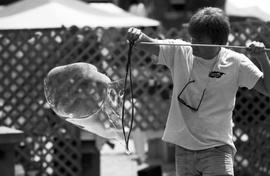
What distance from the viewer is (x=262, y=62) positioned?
151 inches

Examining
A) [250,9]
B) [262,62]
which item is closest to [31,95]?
[262,62]

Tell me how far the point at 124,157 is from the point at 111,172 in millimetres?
1135

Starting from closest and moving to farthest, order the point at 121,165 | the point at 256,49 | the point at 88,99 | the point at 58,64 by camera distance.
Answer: the point at 256,49, the point at 88,99, the point at 58,64, the point at 121,165

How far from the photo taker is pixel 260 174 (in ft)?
24.9

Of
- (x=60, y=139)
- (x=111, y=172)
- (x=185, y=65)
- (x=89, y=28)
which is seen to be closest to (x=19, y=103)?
(x=60, y=139)

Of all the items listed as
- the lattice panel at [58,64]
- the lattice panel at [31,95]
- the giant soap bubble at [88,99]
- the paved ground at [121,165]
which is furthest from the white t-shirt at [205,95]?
the paved ground at [121,165]

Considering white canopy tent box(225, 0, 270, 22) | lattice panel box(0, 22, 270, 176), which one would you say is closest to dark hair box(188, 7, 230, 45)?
lattice panel box(0, 22, 270, 176)

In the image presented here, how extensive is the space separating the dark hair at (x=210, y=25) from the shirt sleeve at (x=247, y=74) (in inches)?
6.7

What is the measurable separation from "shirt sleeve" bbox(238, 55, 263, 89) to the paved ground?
14.1ft

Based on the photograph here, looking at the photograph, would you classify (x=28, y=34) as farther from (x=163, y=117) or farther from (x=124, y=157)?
(x=124, y=157)

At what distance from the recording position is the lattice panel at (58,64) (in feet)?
23.1

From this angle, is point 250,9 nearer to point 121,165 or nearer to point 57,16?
point 121,165

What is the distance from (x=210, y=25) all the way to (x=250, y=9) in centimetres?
653

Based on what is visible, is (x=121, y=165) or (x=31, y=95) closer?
(x=31, y=95)
